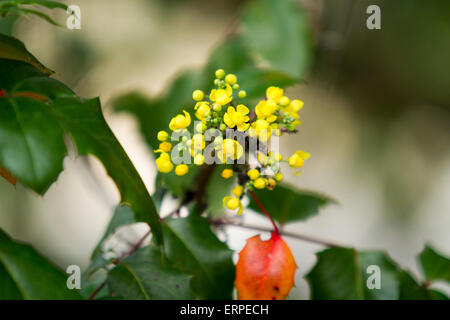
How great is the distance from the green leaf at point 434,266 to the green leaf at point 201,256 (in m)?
0.26

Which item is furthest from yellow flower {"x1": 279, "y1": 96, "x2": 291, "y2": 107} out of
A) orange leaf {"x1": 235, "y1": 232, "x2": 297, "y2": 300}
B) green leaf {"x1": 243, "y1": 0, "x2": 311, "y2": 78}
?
green leaf {"x1": 243, "y1": 0, "x2": 311, "y2": 78}

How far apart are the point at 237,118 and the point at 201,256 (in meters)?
0.18

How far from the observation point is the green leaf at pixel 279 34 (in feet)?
2.84

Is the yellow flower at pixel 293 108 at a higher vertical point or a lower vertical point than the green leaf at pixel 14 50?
lower

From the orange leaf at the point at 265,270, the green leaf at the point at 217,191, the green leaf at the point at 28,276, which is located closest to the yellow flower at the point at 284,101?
the orange leaf at the point at 265,270

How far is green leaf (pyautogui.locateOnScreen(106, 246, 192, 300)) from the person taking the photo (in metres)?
0.43

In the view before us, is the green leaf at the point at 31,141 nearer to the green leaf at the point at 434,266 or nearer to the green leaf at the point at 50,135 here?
the green leaf at the point at 50,135

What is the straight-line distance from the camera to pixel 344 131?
1572 millimetres

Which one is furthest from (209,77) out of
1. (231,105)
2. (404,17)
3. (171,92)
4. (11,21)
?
(404,17)

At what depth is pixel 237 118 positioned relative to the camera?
36cm

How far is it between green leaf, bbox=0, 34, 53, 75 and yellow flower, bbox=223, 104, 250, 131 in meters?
0.18

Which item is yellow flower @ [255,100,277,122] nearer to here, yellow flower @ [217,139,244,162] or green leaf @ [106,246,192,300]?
yellow flower @ [217,139,244,162]

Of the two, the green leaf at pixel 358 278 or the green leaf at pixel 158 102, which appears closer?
the green leaf at pixel 358 278

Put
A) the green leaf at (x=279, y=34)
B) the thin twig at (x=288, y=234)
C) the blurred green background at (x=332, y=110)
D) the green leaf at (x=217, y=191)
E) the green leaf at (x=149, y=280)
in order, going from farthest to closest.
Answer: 1. the blurred green background at (x=332, y=110)
2. the green leaf at (x=279, y=34)
3. the green leaf at (x=217, y=191)
4. the thin twig at (x=288, y=234)
5. the green leaf at (x=149, y=280)
